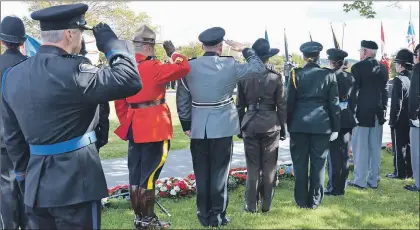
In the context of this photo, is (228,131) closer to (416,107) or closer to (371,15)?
(416,107)

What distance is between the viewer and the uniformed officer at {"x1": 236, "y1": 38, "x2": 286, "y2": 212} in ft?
18.4

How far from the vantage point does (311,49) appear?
5832 mm

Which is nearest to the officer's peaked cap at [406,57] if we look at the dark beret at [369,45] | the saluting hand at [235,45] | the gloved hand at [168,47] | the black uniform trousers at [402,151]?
the dark beret at [369,45]

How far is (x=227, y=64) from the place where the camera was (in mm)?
4980

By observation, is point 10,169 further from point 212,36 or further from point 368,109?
point 368,109

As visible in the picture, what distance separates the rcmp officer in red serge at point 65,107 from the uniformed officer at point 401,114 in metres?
5.75

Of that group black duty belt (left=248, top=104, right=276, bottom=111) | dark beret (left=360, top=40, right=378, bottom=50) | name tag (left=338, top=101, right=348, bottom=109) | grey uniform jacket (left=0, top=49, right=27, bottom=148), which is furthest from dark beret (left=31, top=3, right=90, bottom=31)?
dark beret (left=360, top=40, right=378, bottom=50)

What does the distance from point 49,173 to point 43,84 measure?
582 mm

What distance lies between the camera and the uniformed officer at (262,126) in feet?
18.4

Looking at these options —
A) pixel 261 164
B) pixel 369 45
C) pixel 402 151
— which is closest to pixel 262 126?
pixel 261 164

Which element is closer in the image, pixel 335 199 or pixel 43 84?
pixel 43 84

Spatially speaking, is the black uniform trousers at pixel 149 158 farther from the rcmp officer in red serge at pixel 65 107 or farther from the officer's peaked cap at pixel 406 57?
the officer's peaked cap at pixel 406 57

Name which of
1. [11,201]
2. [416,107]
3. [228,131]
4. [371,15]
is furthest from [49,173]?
[371,15]

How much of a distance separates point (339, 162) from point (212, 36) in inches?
119
